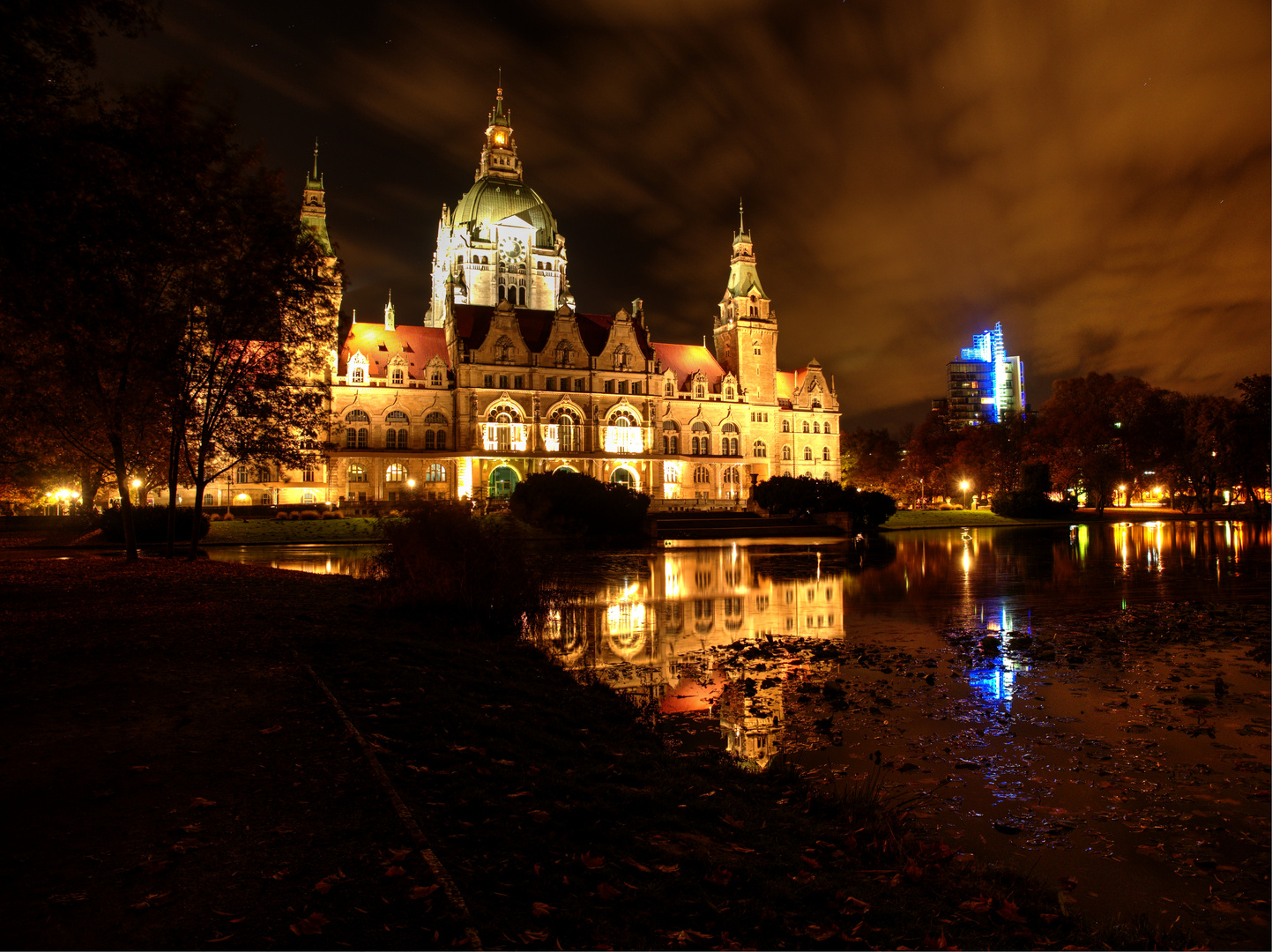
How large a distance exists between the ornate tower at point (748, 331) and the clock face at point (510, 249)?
75.0ft

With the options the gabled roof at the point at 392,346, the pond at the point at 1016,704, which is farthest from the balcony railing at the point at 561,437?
the pond at the point at 1016,704

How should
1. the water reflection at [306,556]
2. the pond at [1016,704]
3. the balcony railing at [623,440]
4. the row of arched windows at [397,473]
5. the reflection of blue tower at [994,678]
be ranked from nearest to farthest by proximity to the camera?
the pond at [1016,704] → the reflection of blue tower at [994,678] → the water reflection at [306,556] → the row of arched windows at [397,473] → the balcony railing at [623,440]

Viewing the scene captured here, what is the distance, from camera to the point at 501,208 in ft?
272

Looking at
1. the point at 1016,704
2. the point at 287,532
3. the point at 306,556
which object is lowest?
the point at 1016,704

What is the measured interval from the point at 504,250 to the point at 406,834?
82.6m

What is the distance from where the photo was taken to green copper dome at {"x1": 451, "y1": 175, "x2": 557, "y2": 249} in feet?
271

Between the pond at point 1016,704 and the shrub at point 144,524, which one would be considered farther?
the shrub at point 144,524

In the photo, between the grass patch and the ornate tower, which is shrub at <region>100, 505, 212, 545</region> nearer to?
the grass patch

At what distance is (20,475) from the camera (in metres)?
41.6

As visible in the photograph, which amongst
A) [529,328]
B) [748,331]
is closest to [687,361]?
[748,331]

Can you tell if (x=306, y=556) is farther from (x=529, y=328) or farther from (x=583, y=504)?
(x=529, y=328)

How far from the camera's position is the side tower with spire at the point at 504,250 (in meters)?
80.7

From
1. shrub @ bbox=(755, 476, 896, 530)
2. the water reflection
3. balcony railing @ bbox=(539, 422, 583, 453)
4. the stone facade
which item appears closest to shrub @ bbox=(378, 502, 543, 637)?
the water reflection

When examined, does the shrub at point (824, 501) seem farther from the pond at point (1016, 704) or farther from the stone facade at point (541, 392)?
the pond at point (1016, 704)
